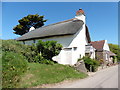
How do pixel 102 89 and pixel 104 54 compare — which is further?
pixel 104 54

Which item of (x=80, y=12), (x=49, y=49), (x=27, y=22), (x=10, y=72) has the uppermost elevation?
(x=27, y=22)

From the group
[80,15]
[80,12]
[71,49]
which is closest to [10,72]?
[71,49]

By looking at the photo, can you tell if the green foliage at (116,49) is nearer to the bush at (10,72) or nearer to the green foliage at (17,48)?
the green foliage at (17,48)

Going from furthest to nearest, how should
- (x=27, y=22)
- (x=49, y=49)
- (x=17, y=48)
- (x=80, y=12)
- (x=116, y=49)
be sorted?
(x=116, y=49) → (x=27, y=22) → (x=80, y=12) → (x=49, y=49) → (x=17, y=48)

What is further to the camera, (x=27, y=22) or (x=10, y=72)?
(x=27, y=22)

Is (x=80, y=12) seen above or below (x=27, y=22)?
below

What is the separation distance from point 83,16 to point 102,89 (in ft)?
39.3

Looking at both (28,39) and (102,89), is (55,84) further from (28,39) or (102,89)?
(28,39)

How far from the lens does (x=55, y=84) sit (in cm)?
648

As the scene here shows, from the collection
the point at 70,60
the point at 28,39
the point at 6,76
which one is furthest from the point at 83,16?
the point at 6,76

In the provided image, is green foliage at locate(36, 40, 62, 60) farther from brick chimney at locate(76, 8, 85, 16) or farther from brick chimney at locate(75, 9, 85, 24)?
brick chimney at locate(76, 8, 85, 16)

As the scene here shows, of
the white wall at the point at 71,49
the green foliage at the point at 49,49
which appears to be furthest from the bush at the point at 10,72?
the white wall at the point at 71,49

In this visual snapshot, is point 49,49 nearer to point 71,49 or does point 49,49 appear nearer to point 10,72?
point 71,49

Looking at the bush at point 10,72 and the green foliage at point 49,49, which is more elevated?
the green foliage at point 49,49
